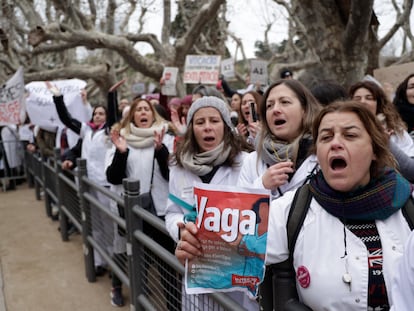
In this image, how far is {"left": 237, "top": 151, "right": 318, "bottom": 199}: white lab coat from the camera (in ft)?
5.91

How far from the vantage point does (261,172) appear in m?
1.99

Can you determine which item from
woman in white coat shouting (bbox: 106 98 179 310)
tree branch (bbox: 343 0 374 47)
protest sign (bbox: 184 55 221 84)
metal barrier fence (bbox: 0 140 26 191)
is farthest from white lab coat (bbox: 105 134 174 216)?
metal barrier fence (bbox: 0 140 26 191)

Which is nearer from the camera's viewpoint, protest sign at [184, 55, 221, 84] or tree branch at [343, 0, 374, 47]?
tree branch at [343, 0, 374, 47]

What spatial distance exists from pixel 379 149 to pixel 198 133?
47.6 inches

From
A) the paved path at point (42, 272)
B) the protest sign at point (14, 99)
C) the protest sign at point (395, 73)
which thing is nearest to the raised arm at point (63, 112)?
the protest sign at point (14, 99)

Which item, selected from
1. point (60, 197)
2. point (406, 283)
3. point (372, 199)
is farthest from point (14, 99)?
point (406, 283)

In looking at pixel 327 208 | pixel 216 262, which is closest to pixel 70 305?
pixel 216 262

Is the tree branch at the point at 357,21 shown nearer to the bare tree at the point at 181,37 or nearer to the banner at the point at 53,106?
the bare tree at the point at 181,37

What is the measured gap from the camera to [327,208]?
1.32 meters

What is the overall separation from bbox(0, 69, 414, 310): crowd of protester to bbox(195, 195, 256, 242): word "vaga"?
10 cm

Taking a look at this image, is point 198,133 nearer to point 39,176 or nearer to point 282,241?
point 282,241

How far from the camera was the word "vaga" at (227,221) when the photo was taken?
1297mm

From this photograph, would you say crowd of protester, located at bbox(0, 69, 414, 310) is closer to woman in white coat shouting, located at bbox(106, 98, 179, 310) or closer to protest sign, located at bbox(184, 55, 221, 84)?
woman in white coat shouting, located at bbox(106, 98, 179, 310)

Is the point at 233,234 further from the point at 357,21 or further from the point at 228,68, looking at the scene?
the point at 228,68
